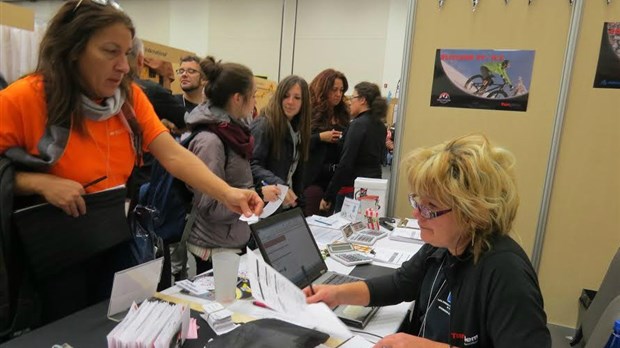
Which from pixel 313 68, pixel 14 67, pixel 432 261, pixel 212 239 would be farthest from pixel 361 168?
pixel 313 68

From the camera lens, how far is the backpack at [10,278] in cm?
99


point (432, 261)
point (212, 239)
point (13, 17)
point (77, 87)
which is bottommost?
point (212, 239)

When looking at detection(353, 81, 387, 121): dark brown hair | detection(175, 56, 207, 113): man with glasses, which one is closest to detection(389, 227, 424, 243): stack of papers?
detection(353, 81, 387, 121): dark brown hair

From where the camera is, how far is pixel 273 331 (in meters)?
1.00

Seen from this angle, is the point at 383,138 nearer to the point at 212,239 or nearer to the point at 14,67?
the point at 212,239

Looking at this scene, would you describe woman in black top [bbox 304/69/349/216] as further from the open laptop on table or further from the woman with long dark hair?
the open laptop on table

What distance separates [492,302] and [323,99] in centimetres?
244

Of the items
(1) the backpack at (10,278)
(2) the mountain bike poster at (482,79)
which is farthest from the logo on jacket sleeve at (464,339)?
(2) the mountain bike poster at (482,79)

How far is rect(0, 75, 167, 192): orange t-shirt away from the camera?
106 centimetres

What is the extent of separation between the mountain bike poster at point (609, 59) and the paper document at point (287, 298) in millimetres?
2291

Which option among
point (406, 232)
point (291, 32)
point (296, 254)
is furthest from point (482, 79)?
point (291, 32)

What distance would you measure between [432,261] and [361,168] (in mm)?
1650

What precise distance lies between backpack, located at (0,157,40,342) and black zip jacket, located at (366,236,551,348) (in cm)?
107

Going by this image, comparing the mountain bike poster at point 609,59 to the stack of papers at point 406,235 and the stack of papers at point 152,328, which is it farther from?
the stack of papers at point 152,328
